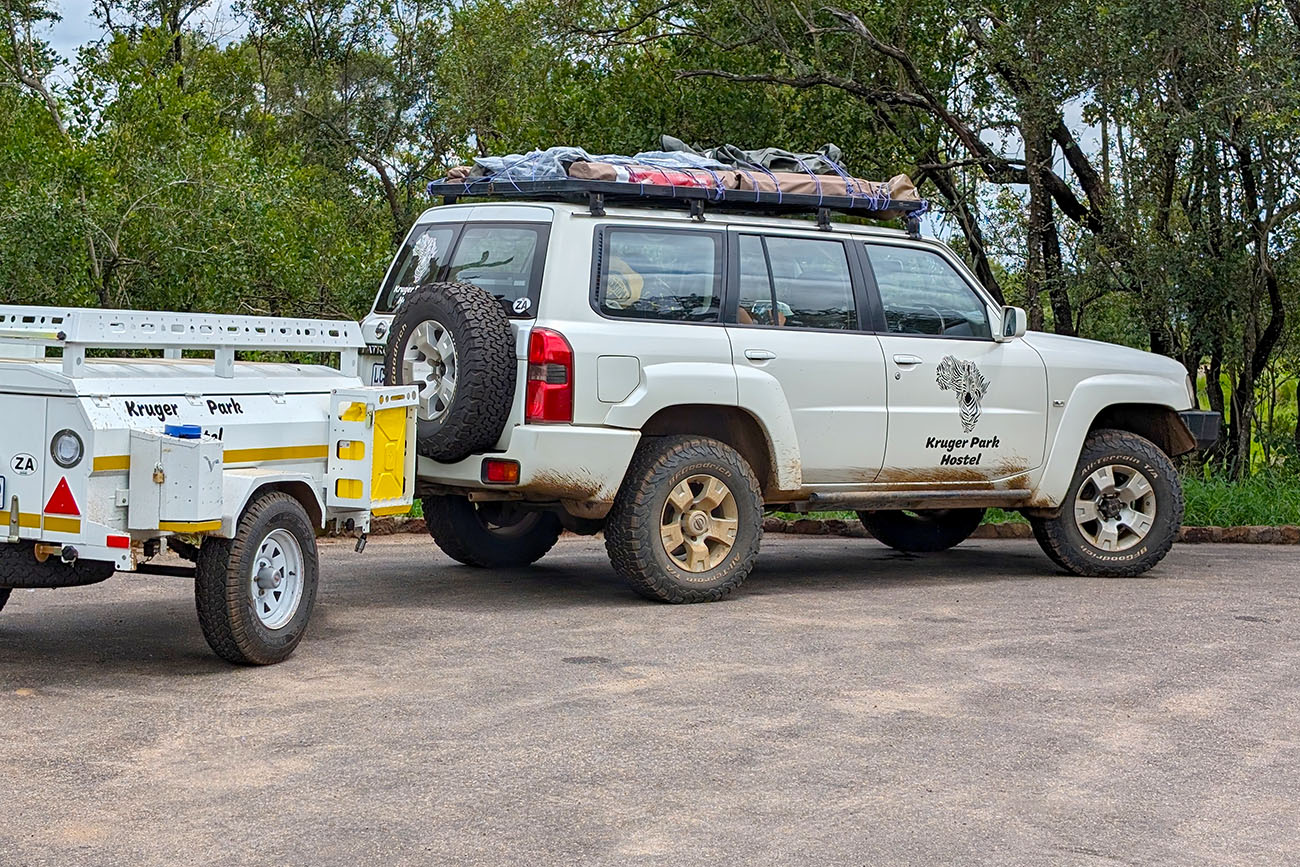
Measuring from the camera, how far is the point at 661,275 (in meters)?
9.14

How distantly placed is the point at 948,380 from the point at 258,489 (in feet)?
14.2

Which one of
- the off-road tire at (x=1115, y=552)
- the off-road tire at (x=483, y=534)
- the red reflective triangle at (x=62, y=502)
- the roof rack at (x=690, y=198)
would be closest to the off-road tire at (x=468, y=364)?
the roof rack at (x=690, y=198)

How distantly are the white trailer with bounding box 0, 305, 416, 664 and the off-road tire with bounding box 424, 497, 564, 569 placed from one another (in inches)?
88.6

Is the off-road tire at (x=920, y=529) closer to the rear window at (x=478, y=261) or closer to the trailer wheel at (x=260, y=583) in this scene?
the rear window at (x=478, y=261)

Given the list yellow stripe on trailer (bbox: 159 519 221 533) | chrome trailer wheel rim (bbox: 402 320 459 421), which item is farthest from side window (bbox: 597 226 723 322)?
yellow stripe on trailer (bbox: 159 519 221 533)

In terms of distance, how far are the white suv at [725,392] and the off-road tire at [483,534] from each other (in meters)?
0.01

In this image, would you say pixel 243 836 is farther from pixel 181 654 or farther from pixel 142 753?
pixel 181 654

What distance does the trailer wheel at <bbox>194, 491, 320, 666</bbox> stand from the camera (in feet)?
22.9

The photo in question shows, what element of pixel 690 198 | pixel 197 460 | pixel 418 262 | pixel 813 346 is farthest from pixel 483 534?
pixel 197 460

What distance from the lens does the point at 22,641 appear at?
7.74 m

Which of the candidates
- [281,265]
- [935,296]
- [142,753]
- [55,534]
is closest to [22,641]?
[55,534]

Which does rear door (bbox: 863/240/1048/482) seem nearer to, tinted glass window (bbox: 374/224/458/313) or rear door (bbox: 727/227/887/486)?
rear door (bbox: 727/227/887/486)

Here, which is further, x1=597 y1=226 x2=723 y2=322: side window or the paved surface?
x1=597 y1=226 x2=723 y2=322: side window

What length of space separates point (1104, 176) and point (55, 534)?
12.0 m
